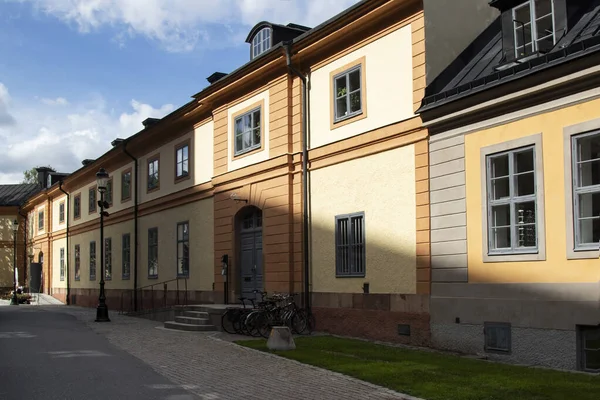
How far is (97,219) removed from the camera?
35625mm

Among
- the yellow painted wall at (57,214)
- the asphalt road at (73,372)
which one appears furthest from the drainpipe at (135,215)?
the yellow painted wall at (57,214)

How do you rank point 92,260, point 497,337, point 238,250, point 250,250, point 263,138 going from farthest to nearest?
point 92,260 < point 238,250 < point 250,250 < point 263,138 < point 497,337

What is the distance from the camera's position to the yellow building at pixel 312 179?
597 inches

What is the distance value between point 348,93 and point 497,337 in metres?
6.96

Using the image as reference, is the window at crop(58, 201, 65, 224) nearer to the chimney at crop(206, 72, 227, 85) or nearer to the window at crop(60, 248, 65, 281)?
the window at crop(60, 248, 65, 281)

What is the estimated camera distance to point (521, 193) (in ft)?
41.1

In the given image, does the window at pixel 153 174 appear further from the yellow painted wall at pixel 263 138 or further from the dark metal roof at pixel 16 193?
the dark metal roof at pixel 16 193

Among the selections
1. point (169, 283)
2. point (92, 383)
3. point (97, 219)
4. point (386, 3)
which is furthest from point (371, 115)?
point (97, 219)

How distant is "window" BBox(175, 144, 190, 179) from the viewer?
2541 cm

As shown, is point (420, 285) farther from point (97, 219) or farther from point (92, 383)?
point (97, 219)

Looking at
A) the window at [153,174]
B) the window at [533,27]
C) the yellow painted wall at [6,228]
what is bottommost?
the yellow painted wall at [6,228]

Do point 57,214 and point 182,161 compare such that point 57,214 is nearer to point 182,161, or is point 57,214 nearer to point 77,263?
point 77,263

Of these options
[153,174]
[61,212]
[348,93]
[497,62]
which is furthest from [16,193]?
[497,62]

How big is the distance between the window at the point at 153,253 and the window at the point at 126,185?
11.0 feet
